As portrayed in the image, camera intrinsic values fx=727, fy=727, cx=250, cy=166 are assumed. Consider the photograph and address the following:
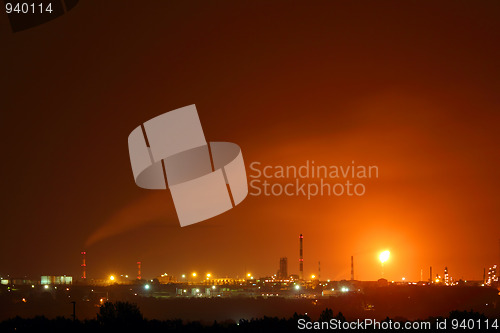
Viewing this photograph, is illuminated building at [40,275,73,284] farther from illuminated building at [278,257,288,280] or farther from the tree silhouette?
the tree silhouette

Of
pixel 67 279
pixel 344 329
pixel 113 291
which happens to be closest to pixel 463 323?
pixel 344 329

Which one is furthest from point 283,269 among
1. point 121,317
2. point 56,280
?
point 121,317

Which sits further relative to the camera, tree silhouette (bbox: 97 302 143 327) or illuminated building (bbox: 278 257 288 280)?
illuminated building (bbox: 278 257 288 280)

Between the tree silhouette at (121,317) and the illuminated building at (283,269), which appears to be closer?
the tree silhouette at (121,317)

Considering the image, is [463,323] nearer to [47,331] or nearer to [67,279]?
[47,331]

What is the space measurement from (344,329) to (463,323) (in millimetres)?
6537

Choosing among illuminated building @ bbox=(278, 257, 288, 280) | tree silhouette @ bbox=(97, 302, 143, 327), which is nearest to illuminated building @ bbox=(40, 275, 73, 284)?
illuminated building @ bbox=(278, 257, 288, 280)

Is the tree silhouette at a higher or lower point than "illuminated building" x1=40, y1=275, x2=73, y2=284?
higher

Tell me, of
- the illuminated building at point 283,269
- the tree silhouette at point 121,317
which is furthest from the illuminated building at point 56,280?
the tree silhouette at point 121,317

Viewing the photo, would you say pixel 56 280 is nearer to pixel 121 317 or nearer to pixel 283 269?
pixel 283 269

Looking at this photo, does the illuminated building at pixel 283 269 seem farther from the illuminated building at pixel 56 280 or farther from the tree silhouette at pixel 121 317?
the tree silhouette at pixel 121 317

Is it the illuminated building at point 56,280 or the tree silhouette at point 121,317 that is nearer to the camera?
the tree silhouette at point 121,317

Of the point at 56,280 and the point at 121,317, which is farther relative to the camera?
the point at 56,280

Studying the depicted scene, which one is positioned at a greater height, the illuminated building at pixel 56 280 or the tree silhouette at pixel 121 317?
the tree silhouette at pixel 121 317
